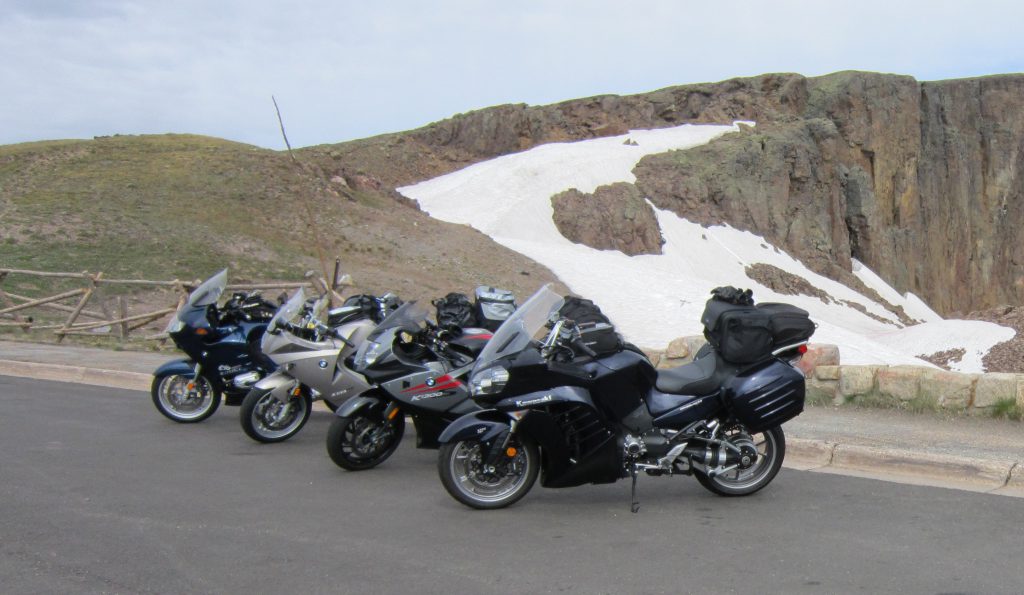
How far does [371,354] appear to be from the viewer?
7.74 metres

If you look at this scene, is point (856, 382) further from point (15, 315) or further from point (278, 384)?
point (15, 315)

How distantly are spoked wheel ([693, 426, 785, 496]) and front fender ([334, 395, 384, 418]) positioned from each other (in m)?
2.48

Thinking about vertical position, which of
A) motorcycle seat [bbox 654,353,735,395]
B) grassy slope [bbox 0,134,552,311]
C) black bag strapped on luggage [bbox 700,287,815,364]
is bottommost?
motorcycle seat [bbox 654,353,735,395]

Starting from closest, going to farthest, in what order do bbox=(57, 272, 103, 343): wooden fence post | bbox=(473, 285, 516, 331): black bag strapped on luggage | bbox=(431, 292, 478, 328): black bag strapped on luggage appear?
bbox=(431, 292, 478, 328): black bag strapped on luggage
bbox=(473, 285, 516, 331): black bag strapped on luggage
bbox=(57, 272, 103, 343): wooden fence post

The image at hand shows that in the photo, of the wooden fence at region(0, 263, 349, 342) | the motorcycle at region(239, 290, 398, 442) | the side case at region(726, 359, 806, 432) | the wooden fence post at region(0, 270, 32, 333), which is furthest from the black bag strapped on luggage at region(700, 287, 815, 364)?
the wooden fence post at region(0, 270, 32, 333)

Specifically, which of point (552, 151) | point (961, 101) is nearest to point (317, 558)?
point (552, 151)

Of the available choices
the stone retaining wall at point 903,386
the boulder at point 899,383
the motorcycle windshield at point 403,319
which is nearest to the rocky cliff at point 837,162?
the stone retaining wall at point 903,386

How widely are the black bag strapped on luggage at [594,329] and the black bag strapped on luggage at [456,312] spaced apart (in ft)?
6.11

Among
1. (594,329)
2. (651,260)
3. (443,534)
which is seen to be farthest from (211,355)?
(651,260)

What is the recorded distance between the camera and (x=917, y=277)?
81062mm

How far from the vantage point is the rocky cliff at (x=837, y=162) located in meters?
64.6

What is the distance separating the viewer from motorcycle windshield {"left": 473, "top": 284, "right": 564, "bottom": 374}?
6574 millimetres

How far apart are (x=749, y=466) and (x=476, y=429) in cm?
197

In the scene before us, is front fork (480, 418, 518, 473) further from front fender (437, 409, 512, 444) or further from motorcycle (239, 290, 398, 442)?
motorcycle (239, 290, 398, 442)
